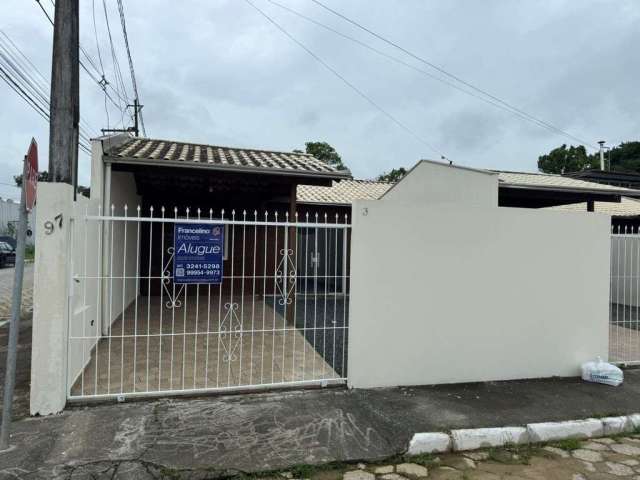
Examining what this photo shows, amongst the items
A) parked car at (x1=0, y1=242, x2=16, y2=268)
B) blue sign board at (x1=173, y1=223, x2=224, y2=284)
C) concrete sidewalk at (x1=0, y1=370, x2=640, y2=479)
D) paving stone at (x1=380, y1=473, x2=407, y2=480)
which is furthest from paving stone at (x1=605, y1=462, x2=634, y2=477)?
parked car at (x1=0, y1=242, x2=16, y2=268)

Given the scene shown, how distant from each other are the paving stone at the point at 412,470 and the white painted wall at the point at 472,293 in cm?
141

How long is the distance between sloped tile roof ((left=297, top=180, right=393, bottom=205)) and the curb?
824cm

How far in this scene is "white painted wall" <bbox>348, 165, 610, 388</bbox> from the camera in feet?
15.9

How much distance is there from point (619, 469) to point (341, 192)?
12.1m

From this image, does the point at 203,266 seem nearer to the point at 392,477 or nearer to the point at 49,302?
the point at 49,302

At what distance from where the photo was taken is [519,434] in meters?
3.93

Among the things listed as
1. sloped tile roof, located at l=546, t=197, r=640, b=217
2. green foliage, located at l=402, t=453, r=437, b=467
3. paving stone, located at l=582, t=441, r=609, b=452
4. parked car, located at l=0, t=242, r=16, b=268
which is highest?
sloped tile roof, located at l=546, t=197, r=640, b=217

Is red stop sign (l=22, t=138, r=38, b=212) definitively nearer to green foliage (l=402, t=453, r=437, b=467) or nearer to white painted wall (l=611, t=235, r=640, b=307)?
green foliage (l=402, t=453, r=437, b=467)

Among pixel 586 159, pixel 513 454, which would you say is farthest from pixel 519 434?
pixel 586 159

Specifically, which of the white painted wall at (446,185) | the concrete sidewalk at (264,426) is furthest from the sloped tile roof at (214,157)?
the concrete sidewalk at (264,426)

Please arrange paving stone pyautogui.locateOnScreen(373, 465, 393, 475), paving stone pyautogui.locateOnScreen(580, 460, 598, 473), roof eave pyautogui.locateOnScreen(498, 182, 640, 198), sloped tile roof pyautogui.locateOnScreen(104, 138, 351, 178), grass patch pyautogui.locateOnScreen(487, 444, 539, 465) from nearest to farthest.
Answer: paving stone pyautogui.locateOnScreen(373, 465, 393, 475)
paving stone pyautogui.locateOnScreen(580, 460, 598, 473)
grass patch pyautogui.locateOnScreen(487, 444, 539, 465)
sloped tile roof pyautogui.locateOnScreen(104, 138, 351, 178)
roof eave pyautogui.locateOnScreen(498, 182, 640, 198)

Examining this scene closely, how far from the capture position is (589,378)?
17.7ft

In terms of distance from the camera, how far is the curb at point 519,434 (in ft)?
12.1

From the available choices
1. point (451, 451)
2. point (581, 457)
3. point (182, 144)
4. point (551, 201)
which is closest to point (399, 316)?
point (451, 451)
